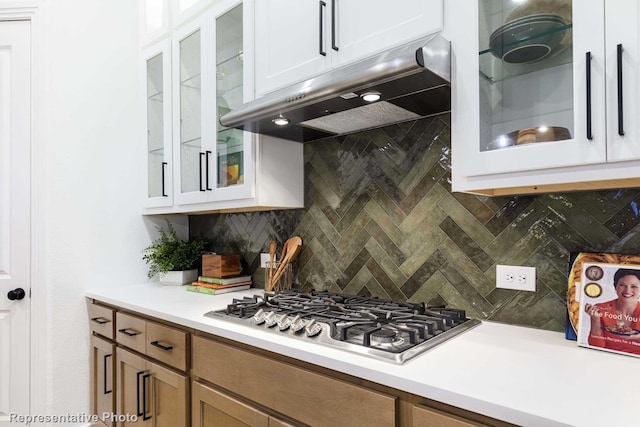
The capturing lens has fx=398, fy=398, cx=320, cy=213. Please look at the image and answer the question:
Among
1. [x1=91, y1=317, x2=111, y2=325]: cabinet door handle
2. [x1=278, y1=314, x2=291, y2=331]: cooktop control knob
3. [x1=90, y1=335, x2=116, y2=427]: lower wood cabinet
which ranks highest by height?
[x1=278, y1=314, x2=291, y2=331]: cooktop control knob

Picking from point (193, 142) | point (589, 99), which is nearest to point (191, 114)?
point (193, 142)

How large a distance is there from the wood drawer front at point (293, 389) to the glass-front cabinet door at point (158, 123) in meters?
1.22

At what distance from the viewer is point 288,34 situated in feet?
5.39

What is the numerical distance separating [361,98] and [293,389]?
0.97 metres

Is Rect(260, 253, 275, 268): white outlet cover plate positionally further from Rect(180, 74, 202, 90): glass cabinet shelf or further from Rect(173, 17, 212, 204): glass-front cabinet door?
Rect(180, 74, 202, 90): glass cabinet shelf

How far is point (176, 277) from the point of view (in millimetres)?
2508

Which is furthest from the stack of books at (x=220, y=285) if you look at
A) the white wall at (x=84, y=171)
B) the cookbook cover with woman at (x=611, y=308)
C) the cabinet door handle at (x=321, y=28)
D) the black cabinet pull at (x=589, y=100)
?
the black cabinet pull at (x=589, y=100)

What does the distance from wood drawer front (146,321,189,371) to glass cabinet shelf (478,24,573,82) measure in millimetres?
1426

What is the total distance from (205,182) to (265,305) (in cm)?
79

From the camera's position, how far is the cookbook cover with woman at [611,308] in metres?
1.07

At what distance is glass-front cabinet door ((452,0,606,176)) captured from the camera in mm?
962

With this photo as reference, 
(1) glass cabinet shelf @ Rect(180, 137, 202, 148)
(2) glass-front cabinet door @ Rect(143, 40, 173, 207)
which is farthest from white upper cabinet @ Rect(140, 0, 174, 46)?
(1) glass cabinet shelf @ Rect(180, 137, 202, 148)

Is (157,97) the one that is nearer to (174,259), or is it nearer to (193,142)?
(193,142)

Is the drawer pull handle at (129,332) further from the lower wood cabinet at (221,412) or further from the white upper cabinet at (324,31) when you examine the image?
the white upper cabinet at (324,31)
